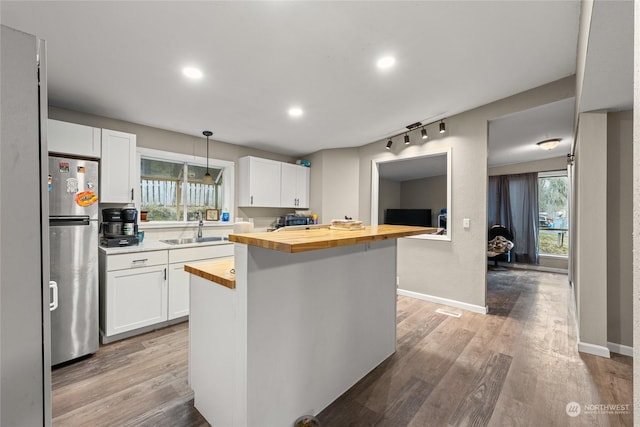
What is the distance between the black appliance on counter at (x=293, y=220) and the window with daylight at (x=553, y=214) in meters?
5.20

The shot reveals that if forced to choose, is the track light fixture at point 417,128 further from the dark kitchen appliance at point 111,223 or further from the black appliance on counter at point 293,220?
the dark kitchen appliance at point 111,223

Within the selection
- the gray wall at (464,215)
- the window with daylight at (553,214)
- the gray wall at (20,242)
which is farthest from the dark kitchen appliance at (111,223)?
the window with daylight at (553,214)

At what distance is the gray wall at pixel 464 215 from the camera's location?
10.9ft

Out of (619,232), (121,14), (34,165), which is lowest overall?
(619,232)

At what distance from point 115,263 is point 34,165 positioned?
7.31 feet

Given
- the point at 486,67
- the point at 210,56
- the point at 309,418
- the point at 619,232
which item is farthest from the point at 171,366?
the point at 619,232

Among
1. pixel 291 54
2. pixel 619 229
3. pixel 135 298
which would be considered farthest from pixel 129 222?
pixel 619 229

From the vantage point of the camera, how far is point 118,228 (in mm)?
2893

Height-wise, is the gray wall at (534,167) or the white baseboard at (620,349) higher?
Answer: the gray wall at (534,167)

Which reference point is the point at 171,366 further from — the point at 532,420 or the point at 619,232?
the point at 619,232

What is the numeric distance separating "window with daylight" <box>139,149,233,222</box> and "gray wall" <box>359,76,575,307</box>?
309cm

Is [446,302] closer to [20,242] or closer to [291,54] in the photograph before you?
[291,54]

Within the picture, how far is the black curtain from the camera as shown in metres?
5.88

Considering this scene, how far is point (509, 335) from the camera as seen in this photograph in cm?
278
